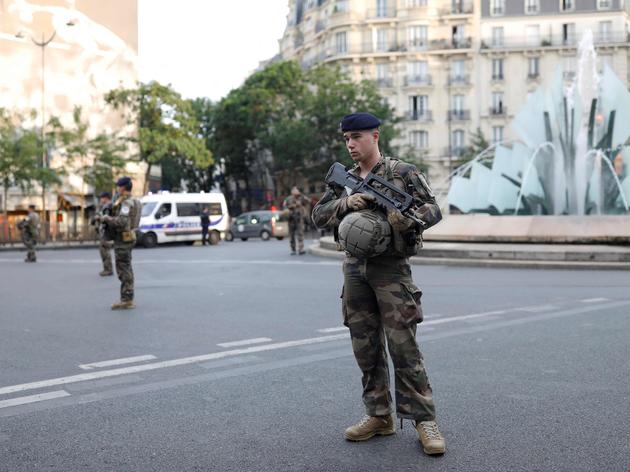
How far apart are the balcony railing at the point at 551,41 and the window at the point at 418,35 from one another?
4.53 metres

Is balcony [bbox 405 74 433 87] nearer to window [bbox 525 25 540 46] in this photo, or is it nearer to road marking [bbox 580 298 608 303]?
window [bbox 525 25 540 46]

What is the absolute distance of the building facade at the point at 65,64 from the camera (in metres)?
46.1

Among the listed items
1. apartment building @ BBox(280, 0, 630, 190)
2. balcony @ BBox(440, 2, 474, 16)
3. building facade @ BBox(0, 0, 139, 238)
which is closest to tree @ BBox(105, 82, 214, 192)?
building facade @ BBox(0, 0, 139, 238)

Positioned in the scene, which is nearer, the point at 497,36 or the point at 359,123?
the point at 359,123

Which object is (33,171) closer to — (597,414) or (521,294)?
(521,294)

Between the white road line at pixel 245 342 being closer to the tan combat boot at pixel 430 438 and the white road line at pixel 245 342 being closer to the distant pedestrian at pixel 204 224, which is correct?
the tan combat boot at pixel 430 438

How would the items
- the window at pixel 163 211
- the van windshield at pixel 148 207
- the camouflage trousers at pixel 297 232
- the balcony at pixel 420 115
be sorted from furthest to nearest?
the balcony at pixel 420 115 < the window at pixel 163 211 < the van windshield at pixel 148 207 < the camouflage trousers at pixel 297 232

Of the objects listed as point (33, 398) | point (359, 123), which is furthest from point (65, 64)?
point (359, 123)

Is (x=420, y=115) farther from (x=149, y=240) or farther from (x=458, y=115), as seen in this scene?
(x=149, y=240)

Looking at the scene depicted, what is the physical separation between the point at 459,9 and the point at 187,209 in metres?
36.9

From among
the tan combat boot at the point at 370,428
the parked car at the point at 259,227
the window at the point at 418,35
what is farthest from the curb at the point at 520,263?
the window at the point at 418,35

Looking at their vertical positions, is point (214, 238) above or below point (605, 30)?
below

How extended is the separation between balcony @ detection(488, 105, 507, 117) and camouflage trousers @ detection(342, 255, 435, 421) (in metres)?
58.8

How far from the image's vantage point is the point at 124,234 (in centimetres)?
1041
